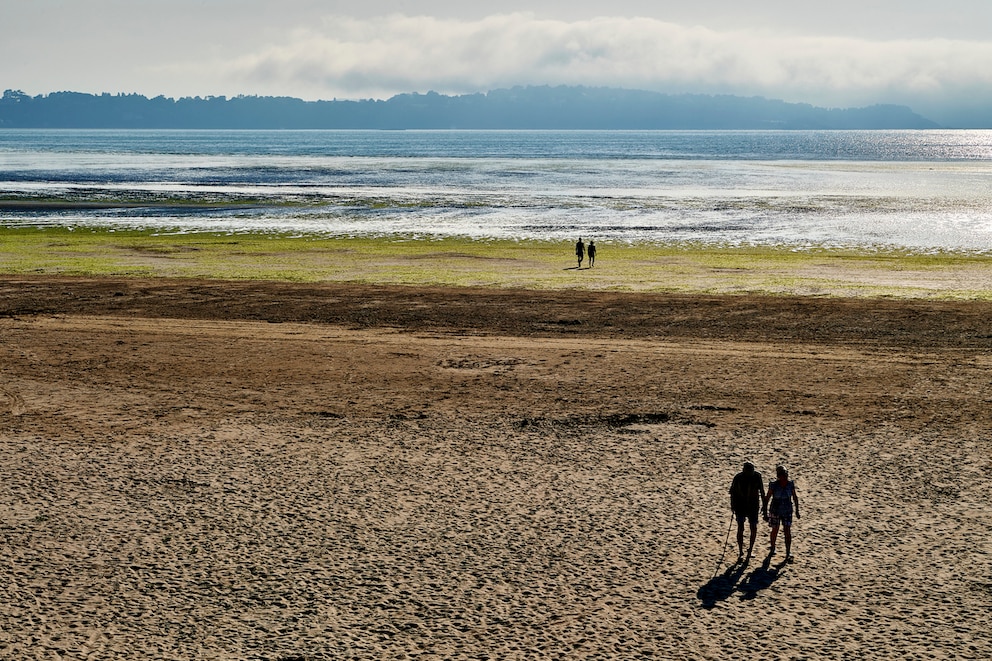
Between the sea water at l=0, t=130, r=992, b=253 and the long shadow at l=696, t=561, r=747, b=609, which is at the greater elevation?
the sea water at l=0, t=130, r=992, b=253

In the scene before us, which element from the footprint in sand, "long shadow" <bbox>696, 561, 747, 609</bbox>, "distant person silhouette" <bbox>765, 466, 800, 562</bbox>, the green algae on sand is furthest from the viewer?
the green algae on sand

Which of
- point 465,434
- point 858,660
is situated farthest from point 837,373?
point 858,660

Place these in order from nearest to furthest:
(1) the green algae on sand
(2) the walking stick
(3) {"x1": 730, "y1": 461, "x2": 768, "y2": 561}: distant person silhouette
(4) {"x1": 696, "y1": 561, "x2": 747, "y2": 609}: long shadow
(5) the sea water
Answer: (4) {"x1": 696, "y1": 561, "x2": 747, "y2": 609}: long shadow
(2) the walking stick
(3) {"x1": 730, "y1": 461, "x2": 768, "y2": 561}: distant person silhouette
(1) the green algae on sand
(5) the sea water

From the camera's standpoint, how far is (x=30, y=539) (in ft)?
55.2

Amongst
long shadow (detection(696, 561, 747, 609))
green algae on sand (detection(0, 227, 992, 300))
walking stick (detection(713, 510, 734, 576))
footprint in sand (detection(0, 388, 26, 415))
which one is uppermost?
green algae on sand (detection(0, 227, 992, 300))

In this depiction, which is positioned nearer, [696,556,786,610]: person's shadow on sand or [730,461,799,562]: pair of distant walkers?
[696,556,786,610]: person's shadow on sand

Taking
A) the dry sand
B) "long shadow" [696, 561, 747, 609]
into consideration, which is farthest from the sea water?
"long shadow" [696, 561, 747, 609]

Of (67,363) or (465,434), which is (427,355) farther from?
(67,363)

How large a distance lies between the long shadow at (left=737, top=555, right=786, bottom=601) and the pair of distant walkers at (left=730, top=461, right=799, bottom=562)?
1.10 feet

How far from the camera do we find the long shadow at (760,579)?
1499 cm

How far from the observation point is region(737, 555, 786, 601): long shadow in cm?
1499

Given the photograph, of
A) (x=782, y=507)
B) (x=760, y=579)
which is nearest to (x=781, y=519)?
(x=782, y=507)

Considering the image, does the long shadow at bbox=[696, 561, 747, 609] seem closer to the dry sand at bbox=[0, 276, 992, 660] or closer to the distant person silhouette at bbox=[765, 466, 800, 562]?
the dry sand at bbox=[0, 276, 992, 660]

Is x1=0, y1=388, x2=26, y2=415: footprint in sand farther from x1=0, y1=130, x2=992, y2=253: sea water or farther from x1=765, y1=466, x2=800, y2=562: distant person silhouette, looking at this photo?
x1=0, y1=130, x2=992, y2=253: sea water
